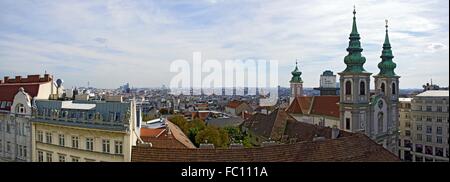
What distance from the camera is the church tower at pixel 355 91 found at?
14.9m

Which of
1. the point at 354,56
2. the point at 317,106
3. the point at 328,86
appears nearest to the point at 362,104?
the point at 354,56

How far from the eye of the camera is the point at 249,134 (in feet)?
58.3

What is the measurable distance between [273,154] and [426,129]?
1535cm

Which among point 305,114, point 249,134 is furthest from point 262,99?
point 249,134

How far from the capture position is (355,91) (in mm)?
14914

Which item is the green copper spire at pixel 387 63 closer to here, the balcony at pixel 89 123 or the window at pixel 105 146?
the balcony at pixel 89 123

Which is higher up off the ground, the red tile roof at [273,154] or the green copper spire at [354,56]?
the green copper spire at [354,56]

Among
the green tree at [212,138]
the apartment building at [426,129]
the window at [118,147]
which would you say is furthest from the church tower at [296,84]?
the window at [118,147]

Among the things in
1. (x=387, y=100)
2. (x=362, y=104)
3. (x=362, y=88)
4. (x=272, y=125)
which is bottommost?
A: (x=272, y=125)

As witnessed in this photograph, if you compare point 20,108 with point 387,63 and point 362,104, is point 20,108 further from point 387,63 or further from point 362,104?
point 387,63

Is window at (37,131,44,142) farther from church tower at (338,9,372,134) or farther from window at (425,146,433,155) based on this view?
window at (425,146,433,155)

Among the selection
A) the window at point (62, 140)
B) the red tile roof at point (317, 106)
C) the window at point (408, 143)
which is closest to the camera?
the window at point (62, 140)

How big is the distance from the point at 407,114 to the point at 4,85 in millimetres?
18278
